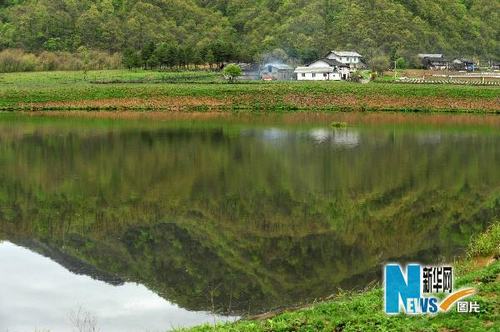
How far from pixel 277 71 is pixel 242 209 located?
6148 cm

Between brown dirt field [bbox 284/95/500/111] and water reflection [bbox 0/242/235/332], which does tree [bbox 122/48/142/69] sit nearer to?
brown dirt field [bbox 284/95/500/111]

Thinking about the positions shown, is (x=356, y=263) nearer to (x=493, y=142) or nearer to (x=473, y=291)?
(x=473, y=291)

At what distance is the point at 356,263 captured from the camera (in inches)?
541

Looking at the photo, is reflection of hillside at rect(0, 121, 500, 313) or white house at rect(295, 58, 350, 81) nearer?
reflection of hillside at rect(0, 121, 500, 313)

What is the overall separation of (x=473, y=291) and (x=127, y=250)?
8.26m

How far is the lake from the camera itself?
11844 mm

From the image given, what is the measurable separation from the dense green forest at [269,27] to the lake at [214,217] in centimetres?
5295

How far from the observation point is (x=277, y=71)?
78688 mm

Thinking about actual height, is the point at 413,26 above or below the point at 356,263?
above

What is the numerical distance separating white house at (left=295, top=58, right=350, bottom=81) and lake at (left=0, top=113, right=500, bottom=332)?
38.7 metres

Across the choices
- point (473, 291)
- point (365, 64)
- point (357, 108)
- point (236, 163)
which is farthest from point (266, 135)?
point (365, 64)

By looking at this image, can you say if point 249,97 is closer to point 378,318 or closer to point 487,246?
point 487,246

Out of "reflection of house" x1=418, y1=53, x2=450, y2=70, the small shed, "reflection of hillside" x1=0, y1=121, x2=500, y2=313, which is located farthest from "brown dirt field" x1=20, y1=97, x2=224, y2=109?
"reflection of house" x1=418, y1=53, x2=450, y2=70

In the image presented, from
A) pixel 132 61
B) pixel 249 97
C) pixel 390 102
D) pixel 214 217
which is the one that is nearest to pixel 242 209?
pixel 214 217
